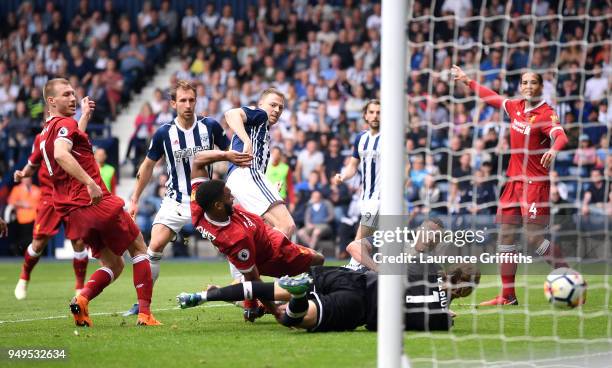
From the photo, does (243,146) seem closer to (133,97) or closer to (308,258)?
(308,258)

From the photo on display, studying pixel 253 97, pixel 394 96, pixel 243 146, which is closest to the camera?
pixel 394 96

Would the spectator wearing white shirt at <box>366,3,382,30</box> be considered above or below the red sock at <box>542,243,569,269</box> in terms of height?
above

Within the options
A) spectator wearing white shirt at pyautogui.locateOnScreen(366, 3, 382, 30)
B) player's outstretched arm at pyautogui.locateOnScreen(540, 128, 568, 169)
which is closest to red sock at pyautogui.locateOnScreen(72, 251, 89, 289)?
player's outstretched arm at pyautogui.locateOnScreen(540, 128, 568, 169)

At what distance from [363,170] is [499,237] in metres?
1.64

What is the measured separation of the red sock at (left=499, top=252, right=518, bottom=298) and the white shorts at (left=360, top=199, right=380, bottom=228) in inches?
55.4

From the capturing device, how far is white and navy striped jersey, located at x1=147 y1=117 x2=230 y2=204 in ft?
31.4

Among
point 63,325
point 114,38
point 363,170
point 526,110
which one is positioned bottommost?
point 63,325

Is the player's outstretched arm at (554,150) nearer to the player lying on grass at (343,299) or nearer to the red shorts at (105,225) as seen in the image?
the player lying on grass at (343,299)

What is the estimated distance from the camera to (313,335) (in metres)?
7.76

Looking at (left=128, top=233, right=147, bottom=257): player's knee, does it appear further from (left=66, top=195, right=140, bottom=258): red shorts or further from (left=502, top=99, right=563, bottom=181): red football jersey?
(left=502, top=99, right=563, bottom=181): red football jersey

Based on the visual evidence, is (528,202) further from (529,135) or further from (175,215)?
(175,215)

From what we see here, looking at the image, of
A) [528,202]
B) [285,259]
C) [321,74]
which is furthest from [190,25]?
[285,259]

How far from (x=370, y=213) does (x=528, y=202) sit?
1.65 m

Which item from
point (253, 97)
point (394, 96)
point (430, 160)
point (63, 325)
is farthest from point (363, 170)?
point (253, 97)
